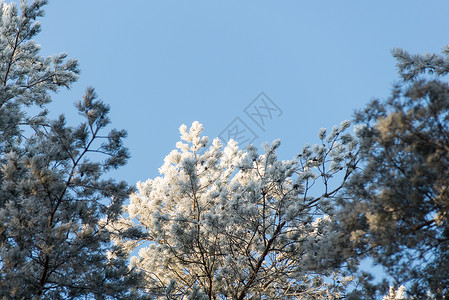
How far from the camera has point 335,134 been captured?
6570 millimetres

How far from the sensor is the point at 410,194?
4.03m

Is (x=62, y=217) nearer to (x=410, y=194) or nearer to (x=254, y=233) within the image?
(x=254, y=233)

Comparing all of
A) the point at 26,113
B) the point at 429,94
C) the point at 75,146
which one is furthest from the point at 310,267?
the point at 26,113

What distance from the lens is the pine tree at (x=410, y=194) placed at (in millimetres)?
4043

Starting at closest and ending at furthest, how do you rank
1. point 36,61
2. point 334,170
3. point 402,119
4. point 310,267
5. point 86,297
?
point 402,119 → point 310,267 → point 86,297 → point 334,170 → point 36,61

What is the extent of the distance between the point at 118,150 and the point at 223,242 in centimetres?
264

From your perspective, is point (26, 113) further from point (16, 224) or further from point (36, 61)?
point (16, 224)

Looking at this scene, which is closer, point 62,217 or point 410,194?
point 410,194

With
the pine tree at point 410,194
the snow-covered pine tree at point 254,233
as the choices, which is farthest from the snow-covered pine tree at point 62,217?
the pine tree at point 410,194

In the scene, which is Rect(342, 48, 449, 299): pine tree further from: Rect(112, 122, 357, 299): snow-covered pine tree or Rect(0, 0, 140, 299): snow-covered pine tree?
Rect(0, 0, 140, 299): snow-covered pine tree

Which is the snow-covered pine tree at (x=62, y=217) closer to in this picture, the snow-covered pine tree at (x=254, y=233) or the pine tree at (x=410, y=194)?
the snow-covered pine tree at (x=254, y=233)

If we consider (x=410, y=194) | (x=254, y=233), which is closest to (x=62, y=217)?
(x=254, y=233)

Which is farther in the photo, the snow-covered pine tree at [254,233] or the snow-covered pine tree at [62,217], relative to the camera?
the snow-covered pine tree at [254,233]

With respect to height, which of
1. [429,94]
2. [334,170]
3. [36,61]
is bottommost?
[429,94]
